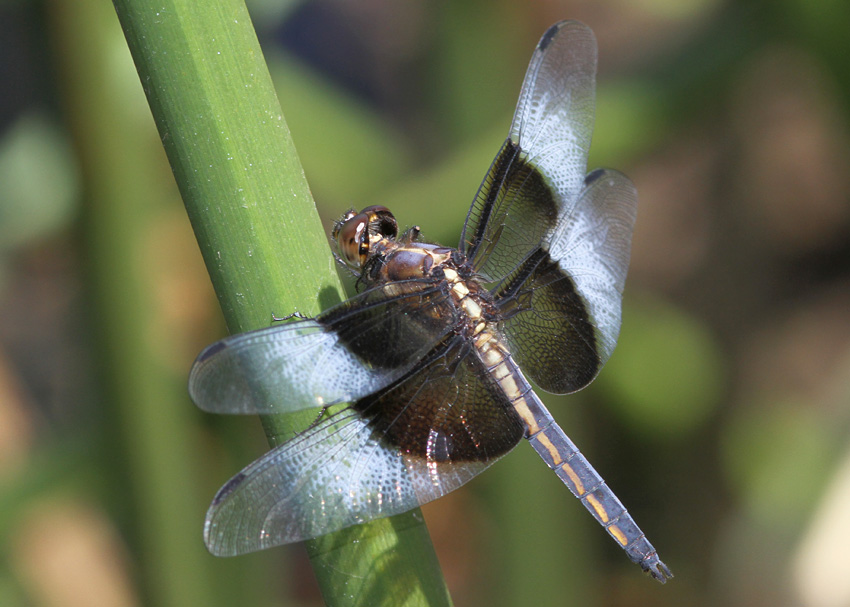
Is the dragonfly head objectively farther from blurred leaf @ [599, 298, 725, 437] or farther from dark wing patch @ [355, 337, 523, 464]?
blurred leaf @ [599, 298, 725, 437]

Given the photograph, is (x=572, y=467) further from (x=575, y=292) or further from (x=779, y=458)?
(x=779, y=458)

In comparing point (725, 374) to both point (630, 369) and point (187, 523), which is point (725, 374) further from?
point (187, 523)

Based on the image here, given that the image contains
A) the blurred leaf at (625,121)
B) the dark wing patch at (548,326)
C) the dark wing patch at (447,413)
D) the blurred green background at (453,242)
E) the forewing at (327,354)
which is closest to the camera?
the forewing at (327,354)

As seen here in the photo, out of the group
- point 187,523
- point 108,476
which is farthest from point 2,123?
point 187,523

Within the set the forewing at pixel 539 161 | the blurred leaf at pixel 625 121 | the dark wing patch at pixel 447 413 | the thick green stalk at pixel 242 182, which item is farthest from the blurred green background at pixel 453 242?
the thick green stalk at pixel 242 182

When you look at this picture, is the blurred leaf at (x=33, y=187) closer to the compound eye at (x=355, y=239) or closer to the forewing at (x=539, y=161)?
the compound eye at (x=355, y=239)

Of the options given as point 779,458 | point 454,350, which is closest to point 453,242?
point 454,350
